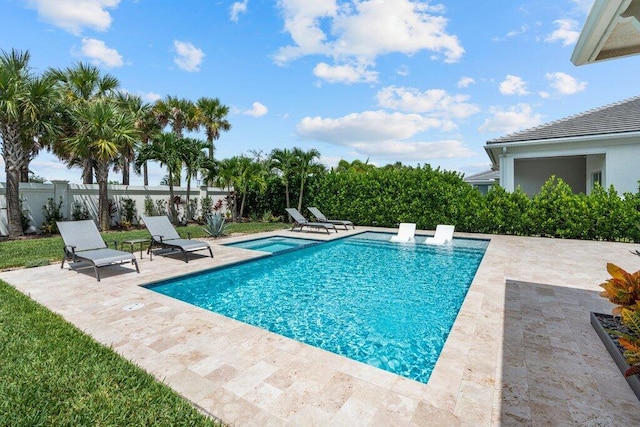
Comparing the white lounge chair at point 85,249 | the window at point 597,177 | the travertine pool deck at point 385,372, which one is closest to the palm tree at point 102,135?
the white lounge chair at point 85,249

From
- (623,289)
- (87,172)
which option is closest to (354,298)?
(623,289)

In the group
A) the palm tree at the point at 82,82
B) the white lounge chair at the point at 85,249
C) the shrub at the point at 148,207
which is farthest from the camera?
the shrub at the point at 148,207

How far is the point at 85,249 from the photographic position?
24.9ft

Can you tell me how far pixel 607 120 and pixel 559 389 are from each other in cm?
1569

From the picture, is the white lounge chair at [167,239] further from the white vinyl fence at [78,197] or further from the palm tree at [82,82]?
the palm tree at [82,82]

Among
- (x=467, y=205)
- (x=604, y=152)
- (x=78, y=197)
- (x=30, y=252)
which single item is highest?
(x=604, y=152)

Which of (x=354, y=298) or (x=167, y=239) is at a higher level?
(x=167, y=239)

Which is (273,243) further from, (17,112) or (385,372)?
(17,112)

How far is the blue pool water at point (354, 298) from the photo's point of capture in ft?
14.8

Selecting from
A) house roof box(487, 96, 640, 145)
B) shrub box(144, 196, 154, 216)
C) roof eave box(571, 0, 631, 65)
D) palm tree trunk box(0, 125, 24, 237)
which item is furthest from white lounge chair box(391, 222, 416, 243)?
palm tree trunk box(0, 125, 24, 237)

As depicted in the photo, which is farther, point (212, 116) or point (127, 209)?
point (212, 116)

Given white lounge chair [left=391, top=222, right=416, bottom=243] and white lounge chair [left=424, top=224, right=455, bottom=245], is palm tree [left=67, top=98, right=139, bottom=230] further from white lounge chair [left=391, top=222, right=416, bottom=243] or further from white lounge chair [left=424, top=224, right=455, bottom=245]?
white lounge chair [left=424, top=224, right=455, bottom=245]

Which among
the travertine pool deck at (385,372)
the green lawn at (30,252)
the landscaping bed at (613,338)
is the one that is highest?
the green lawn at (30,252)

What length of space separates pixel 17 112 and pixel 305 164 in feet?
40.8
